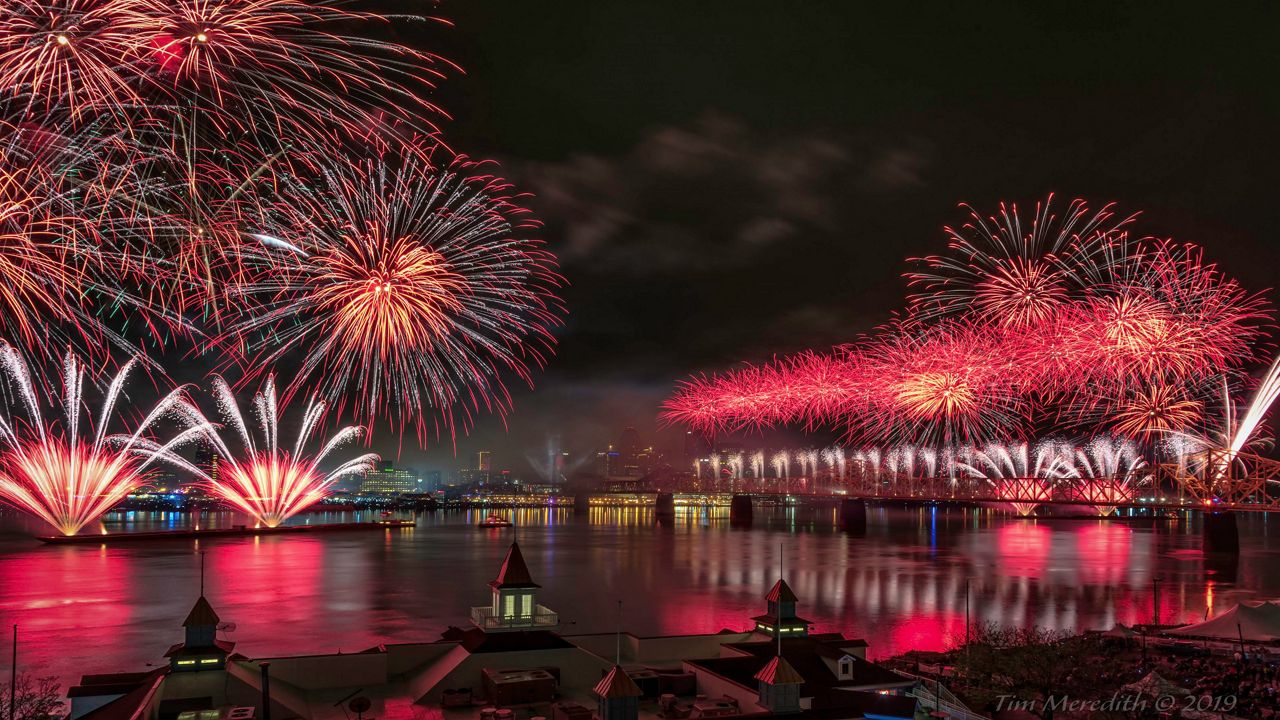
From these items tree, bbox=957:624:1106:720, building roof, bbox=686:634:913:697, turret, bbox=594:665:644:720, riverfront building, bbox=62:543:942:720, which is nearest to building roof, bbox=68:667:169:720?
riverfront building, bbox=62:543:942:720

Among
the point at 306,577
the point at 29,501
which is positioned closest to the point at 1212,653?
the point at 306,577

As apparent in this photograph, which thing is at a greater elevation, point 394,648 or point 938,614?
point 394,648

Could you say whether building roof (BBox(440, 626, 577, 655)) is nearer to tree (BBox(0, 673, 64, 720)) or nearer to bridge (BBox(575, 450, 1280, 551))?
tree (BBox(0, 673, 64, 720))

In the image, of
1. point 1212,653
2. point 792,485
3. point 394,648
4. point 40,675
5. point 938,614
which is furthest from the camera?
point 792,485

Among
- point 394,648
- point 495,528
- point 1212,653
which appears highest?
point 394,648

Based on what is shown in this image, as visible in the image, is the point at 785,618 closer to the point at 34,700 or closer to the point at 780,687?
the point at 780,687

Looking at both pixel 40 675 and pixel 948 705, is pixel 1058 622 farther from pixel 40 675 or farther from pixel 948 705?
pixel 40 675

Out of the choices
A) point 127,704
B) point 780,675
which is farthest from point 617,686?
point 127,704
